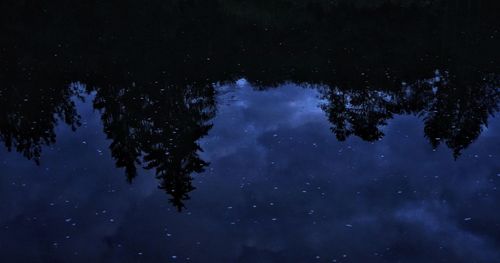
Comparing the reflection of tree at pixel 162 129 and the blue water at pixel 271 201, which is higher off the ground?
the reflection of tree at pixel 162 129

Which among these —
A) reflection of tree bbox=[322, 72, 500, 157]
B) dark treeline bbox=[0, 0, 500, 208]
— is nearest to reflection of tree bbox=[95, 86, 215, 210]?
dark treeline bbox=[0, 0, 500, 208]

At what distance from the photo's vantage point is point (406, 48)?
22578 mm

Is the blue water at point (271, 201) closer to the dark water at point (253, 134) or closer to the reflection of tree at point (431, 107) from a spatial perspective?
the dark water at point (253, 134)

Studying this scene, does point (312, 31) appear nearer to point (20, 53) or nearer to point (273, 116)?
point (273, 116)

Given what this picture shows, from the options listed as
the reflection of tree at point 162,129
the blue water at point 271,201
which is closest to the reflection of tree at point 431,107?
the blue water at point 271,201

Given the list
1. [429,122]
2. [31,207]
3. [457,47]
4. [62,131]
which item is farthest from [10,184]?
[457,47]

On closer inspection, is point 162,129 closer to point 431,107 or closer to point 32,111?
point 32,111

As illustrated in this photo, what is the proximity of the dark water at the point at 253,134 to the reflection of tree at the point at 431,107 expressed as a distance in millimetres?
80

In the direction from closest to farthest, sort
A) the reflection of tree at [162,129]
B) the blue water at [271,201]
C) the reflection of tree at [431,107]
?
1. the blue water at [271,201]
2. the reflection of tree at [162,129]
3. the reflection of tree at [431,107]

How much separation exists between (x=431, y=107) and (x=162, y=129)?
972cm

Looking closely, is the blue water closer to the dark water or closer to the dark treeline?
the dark water

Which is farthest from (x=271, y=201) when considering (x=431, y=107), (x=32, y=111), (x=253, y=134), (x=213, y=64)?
→ (x=32, y=111)

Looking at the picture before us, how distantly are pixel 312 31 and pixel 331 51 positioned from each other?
2.82m

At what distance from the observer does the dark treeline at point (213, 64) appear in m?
16.8
